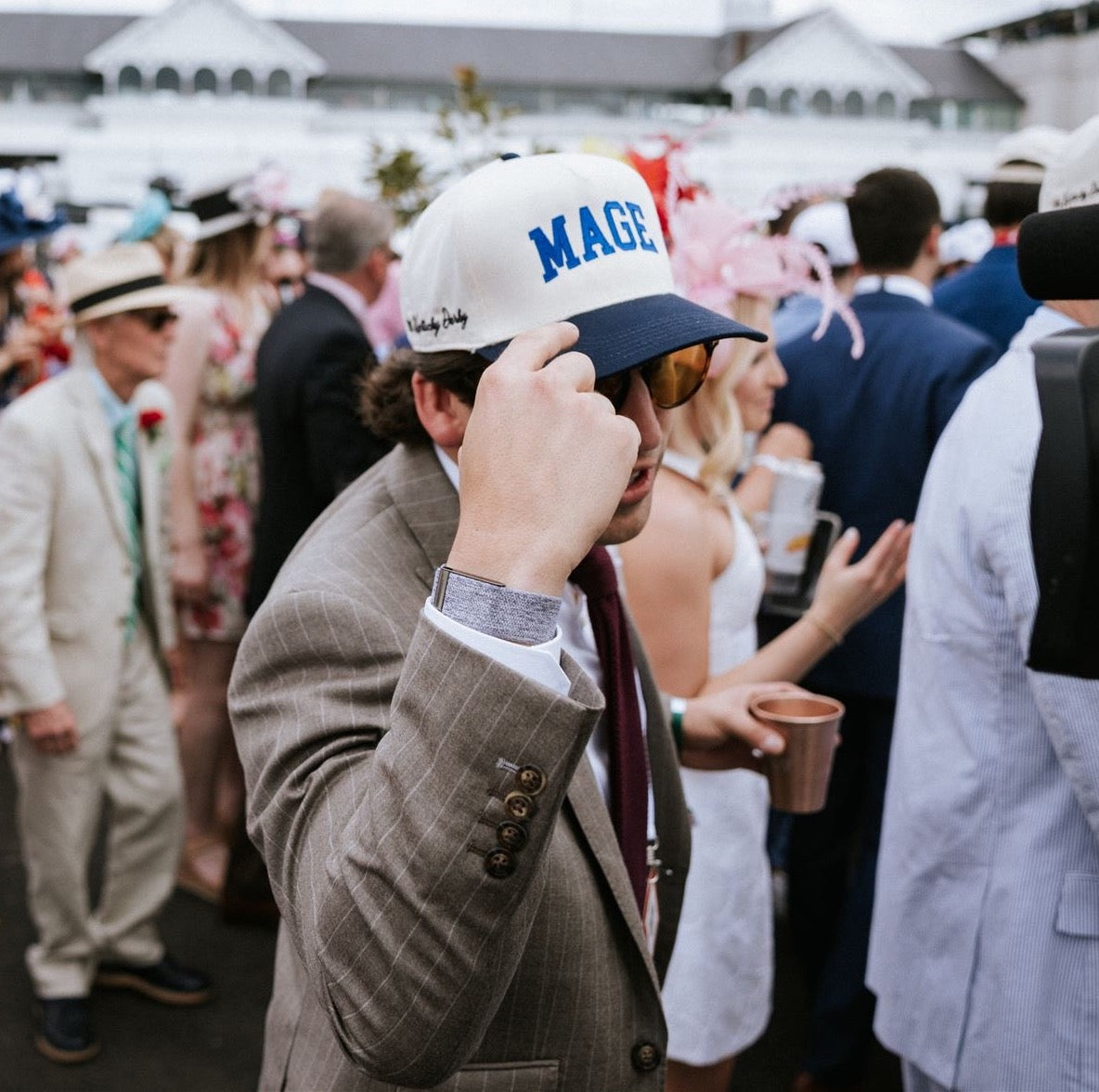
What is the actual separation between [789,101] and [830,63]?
82.3 inches

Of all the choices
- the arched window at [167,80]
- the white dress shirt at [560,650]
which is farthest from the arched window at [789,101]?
the white dress shirt at [560,650]

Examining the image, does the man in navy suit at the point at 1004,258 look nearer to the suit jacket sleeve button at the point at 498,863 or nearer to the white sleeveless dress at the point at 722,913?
the white sleeveless dress at the point at 722,913

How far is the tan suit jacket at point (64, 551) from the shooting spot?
2988mm

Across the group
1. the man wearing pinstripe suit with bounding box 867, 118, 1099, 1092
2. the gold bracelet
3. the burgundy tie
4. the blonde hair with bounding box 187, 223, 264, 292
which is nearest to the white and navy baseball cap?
the burgundy tie

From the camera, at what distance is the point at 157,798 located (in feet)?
11.2

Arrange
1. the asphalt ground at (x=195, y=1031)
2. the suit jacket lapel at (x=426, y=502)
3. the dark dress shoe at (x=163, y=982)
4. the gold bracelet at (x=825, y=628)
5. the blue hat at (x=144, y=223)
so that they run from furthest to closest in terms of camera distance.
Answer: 1. the blue hat at (x=144, y=223)
2. the dark dress shoe at (x=163, y=982)
3. the asphalt ground at (x=195, y=1031)
4. the gold bracelet at (x=825, y=628)
5. the suit jacket lapel at (x=426, y=502)

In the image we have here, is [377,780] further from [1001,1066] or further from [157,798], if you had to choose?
[157,798]

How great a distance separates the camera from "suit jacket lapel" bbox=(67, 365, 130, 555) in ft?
10.3

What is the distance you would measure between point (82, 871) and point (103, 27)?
163 feet

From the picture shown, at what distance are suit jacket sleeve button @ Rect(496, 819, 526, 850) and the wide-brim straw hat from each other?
2681 mm

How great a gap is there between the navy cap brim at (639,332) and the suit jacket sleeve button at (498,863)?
48cm

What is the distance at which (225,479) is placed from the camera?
414cm

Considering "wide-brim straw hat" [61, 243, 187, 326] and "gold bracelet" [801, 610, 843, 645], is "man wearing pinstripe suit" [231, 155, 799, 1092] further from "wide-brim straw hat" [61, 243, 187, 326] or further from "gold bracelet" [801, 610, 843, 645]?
"wide-brim straw hat" [61, 243, 187, 326]

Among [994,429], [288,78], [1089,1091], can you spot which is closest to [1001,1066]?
[1089,1091]
